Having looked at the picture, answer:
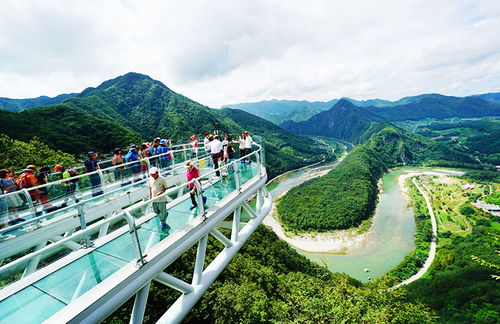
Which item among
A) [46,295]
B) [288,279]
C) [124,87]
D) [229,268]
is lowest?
[288,279]

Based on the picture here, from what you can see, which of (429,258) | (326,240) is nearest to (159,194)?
(326,240)

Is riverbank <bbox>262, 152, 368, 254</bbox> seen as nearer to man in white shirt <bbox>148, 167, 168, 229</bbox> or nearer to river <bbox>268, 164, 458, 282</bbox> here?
river <bbox>268, 164, 458, 282</bbox>

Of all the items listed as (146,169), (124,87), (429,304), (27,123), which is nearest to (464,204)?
(429,304)

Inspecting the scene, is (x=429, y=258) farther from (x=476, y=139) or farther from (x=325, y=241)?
(x=476, y=139)

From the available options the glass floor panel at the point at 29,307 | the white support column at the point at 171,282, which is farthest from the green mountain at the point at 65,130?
the white support column at the point at 171,282

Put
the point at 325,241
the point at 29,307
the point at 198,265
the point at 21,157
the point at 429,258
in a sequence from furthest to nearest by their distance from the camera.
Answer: the point at 325,241, the point at 429,258, the point at 21,157, the point at 198,265, the point at 29,307

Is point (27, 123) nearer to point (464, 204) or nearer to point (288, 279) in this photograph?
point (288, 279)

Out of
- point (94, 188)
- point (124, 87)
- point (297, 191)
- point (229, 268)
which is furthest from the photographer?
point (124, 87)
